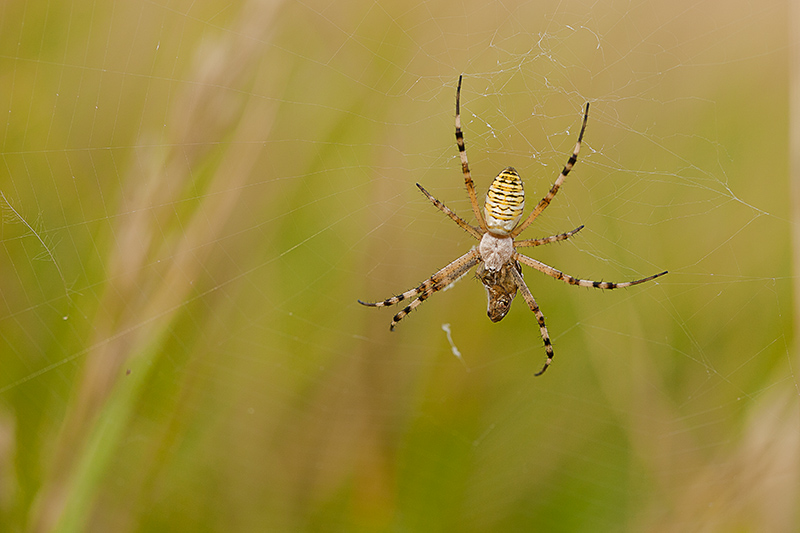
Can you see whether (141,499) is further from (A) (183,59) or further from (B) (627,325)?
(B) (627,325)

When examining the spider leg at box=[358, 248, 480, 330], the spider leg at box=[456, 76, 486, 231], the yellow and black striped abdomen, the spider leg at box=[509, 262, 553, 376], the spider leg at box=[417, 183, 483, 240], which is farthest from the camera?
the spider leg at box=[358, 248, 480, 330]

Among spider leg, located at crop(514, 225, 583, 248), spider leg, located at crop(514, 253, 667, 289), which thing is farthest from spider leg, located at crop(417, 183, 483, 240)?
spider leg, located at crop(514, 253, 667, 289)

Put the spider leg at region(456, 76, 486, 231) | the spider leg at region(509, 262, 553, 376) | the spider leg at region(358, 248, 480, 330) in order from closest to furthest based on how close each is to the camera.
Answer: the spider leg at region(456, 76, 486, 231) < the spider leg at region(509, 262, 553, 376) < the spider leg at region(358, 248, 480, 330)

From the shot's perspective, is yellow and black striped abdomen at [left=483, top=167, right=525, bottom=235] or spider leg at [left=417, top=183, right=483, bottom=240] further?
spider leg at [left=417, top=183, right=483, bottom=240]

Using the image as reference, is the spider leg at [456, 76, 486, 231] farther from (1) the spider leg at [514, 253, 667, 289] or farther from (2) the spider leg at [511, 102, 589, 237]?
(1) the spider leg at [514, 253, 667, 289]

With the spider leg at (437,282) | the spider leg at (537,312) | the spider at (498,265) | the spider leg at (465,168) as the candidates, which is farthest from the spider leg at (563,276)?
the spider leg at (465,168)

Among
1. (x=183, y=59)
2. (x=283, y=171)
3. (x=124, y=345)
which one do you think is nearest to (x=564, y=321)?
(x=283, y=171)

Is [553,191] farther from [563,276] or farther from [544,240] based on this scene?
[563,276]

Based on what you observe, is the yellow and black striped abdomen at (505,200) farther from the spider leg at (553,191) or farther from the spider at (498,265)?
the spider leg at (553,191)
